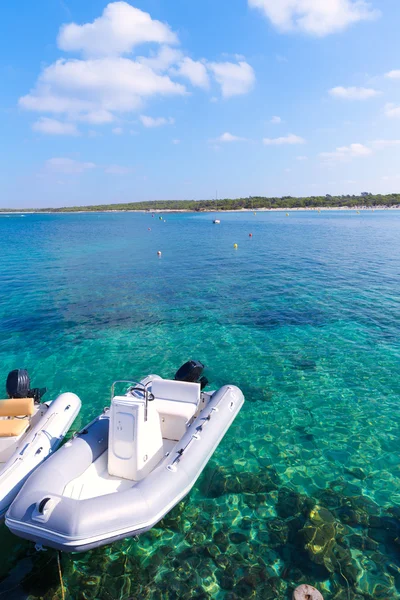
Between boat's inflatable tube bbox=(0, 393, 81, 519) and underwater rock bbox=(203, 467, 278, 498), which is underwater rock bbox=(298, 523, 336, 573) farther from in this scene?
boat's inflatable tube bbox=(0, 393, 81, 519)

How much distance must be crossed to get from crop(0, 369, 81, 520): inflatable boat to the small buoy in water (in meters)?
4.07

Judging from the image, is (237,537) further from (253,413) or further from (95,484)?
(253,413)

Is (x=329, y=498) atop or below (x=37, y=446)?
below

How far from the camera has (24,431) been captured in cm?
641

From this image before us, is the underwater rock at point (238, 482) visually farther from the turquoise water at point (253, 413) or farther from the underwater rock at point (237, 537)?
the underwater rock at point (237, 537)

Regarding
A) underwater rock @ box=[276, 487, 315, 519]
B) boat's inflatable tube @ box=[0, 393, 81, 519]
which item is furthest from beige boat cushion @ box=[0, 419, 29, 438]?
underwater rock @ box=[276, 487, 315, 519]

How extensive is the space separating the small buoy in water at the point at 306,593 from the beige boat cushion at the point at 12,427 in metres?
4.94

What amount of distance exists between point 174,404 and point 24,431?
9.22ft

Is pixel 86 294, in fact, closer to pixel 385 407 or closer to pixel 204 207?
pixel 385 407

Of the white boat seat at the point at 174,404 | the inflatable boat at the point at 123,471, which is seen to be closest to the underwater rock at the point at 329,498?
the inflatable boat at the point at 123,471

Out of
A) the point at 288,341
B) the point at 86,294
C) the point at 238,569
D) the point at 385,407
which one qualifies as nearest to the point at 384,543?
the point at 238,569

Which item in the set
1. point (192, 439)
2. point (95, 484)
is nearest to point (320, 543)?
point (192, 439)

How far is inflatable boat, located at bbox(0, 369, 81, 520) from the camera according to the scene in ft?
17.3

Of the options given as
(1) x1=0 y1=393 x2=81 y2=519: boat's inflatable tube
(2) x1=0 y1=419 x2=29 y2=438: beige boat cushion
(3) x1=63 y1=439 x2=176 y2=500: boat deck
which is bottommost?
(3) x1=63 y1=439 x2=176 y2=500: boat deck
